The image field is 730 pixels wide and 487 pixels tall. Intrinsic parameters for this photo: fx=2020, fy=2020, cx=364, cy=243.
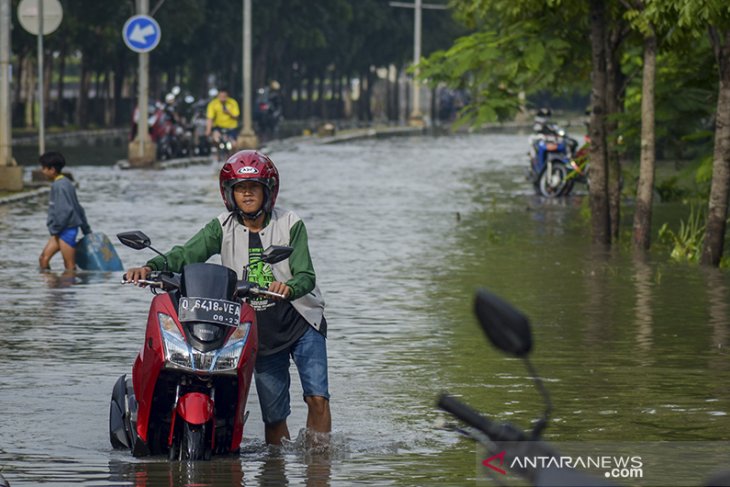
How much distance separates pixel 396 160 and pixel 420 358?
34905mm

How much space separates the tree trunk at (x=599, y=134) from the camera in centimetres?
2162

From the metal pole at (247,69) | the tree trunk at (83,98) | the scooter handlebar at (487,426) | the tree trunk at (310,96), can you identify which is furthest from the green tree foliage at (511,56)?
the tree trunk at (310,96)

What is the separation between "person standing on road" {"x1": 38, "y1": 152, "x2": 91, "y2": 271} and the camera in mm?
18781

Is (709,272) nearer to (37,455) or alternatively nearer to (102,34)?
(37,455)

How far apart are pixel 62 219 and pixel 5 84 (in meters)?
13.3

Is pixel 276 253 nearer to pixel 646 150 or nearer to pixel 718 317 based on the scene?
pixel 718 317

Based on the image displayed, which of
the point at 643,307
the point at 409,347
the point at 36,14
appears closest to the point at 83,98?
the point at 36,14

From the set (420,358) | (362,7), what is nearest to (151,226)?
(420,358)

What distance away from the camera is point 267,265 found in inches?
365

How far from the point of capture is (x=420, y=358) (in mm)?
13109

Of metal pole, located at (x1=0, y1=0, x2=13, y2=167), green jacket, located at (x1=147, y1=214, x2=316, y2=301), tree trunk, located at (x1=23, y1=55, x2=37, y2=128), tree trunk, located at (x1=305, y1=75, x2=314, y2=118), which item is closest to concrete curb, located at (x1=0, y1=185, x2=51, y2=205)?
metal pole, located at (x1=0, y1=0, x2=13, y2=167)

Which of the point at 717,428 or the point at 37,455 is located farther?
the point at 717,428

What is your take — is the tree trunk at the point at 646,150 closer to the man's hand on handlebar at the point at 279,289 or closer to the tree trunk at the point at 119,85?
the man's hand on handlebar at the point at 279,289

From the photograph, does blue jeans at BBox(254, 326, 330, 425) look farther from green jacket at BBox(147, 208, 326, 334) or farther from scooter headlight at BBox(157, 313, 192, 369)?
scooter headlight at BBox(157, 313, 192, 369)
